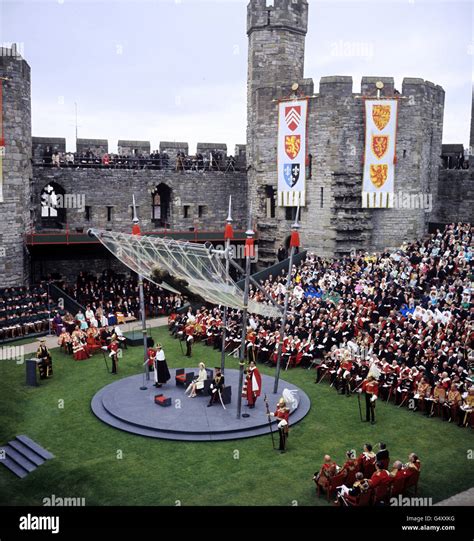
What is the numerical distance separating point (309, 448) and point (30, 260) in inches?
944

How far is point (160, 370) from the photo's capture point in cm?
2064

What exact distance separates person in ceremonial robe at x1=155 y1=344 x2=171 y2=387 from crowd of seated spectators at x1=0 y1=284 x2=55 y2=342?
10481 mm

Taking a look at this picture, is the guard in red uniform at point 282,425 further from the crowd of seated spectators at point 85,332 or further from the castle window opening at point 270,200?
the castle window opening at point 270,200

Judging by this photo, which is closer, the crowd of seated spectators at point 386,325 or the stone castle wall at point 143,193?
the crowd of seated spectators at point 386,325

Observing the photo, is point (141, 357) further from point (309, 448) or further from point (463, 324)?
point (463, 324)

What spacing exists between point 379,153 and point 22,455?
2590 cm

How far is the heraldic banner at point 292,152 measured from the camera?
35562 millimetres

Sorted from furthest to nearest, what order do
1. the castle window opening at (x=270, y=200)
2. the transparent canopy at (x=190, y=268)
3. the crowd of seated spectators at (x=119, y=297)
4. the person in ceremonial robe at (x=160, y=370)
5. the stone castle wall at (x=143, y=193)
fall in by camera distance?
the castle window opening at (x=270, y=200) < the stone castle wall at (x=143, y=193) < the crowd of seated spectators at (x=119, y=297) < the person in ceremonial robe at (x=160, y=370) < the transparent canopy at (x=190, y=268)

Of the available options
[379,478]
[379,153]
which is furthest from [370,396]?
[379,153]

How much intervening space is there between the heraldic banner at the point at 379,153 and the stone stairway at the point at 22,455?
79.1ft

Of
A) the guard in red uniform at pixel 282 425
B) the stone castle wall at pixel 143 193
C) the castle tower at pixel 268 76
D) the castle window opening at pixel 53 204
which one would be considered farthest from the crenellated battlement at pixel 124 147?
the guard in red uniform at pixel 282 425

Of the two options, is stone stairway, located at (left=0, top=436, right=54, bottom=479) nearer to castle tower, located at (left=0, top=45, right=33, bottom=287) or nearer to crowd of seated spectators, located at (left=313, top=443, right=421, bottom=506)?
crowd of seated spectators, located at (left=313, top=443, right=421, bottom=506)

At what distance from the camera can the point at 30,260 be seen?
35.0 metres
